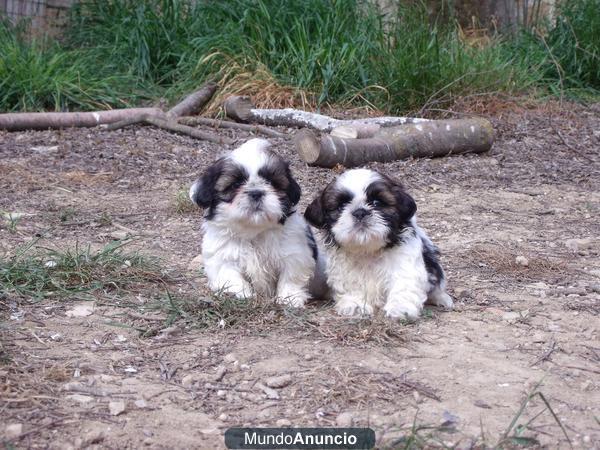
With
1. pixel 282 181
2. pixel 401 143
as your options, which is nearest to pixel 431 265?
pixel 282 181

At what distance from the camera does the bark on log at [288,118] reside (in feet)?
32.9

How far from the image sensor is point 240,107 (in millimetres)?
10570

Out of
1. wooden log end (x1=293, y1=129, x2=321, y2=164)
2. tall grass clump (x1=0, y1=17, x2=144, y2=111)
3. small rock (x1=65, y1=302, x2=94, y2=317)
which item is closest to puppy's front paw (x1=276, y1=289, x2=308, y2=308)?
small rock (x1=65, y1=302, x2=94, y2=317)

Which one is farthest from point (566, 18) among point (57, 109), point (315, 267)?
point (315, 267)

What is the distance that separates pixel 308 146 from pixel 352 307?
375 cm

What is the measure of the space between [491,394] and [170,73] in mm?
8662

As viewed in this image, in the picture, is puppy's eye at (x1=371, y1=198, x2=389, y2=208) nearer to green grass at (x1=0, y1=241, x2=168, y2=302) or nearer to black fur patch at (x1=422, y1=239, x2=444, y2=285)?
black fur patch at (x1=422, y1=239, x2=444, y2=285)

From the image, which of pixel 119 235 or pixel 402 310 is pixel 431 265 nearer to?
pixel 402 310

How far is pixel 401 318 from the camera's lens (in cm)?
494

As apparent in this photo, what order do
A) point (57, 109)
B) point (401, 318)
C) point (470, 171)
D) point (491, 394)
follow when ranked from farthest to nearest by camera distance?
point (57, 109) < point (470, 171) < point (401, 318) < point (491, 394)

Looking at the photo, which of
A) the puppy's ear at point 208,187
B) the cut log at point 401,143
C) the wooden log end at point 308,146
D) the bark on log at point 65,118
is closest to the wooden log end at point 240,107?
the bark on log at point 65,118

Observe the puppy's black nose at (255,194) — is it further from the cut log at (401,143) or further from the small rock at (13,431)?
the cut log at (401,143)

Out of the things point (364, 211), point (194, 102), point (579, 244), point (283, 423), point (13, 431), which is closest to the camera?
point (13, 431)

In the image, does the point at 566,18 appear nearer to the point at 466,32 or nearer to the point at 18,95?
the point at 466,32
